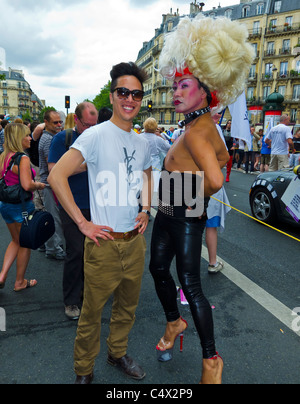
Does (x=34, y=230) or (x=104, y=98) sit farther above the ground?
(x=104, y=98)

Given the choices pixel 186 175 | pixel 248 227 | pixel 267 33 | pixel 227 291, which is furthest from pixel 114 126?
pixel 267 33

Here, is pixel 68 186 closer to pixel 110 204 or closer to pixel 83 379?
pixel 110 204

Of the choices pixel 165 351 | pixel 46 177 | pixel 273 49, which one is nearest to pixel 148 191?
pixel 165 351

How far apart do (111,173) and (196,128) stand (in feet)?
2.03

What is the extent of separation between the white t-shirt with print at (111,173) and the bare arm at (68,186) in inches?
3.0

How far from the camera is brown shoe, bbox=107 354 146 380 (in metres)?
2.10

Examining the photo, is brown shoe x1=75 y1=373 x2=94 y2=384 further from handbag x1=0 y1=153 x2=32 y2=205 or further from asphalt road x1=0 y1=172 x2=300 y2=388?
handbag x1=0 y1=153 x2=32 y2=205

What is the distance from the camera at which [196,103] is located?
6.71 feet

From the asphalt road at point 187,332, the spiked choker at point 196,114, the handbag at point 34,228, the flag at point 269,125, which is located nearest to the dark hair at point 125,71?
the spiked choker at point 196,114

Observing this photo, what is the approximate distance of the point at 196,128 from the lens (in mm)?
1923

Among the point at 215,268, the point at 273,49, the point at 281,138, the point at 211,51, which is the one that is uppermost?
the point at 273,49

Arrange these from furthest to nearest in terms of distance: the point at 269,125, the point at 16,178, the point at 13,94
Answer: the point at 13,94, the point at 269,125, the point at 16,178
